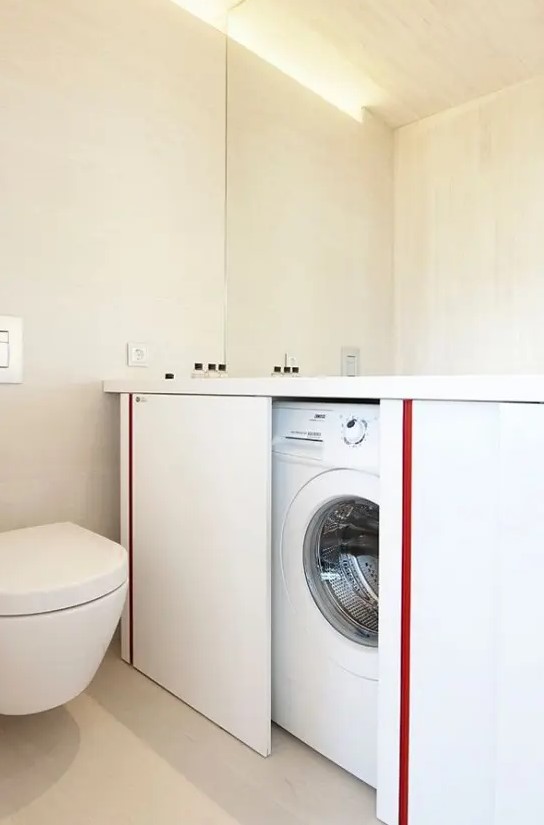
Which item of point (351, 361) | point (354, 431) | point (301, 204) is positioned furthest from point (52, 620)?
point (301, 204)

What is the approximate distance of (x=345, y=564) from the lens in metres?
1.35

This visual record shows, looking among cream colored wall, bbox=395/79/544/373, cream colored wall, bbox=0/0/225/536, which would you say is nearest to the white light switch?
cream colored wall, bbox=395/79/544/373

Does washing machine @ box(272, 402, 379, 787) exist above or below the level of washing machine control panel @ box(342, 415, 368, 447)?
below

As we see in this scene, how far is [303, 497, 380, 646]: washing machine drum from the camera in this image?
1.26 metres

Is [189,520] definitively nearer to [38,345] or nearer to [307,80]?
[38,345]

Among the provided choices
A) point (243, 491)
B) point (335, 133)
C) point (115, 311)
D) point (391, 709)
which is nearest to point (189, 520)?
point (243, 491)

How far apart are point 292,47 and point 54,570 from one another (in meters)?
2.30

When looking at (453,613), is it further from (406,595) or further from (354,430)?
(354,430)

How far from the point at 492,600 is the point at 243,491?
1.98 ft

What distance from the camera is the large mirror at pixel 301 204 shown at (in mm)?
2246

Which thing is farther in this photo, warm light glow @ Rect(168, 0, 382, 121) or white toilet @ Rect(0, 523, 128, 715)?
warm light glow @ Rect(168, 0, 382, 121)

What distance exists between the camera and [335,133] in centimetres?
260

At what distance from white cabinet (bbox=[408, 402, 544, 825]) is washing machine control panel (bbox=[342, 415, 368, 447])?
7.4 inches

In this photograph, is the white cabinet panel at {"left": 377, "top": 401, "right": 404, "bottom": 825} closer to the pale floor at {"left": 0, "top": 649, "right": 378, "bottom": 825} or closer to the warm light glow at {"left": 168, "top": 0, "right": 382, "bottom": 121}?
the pale floor at {"left": 0, "top": 649, "right": 378, "bottom": 825}
